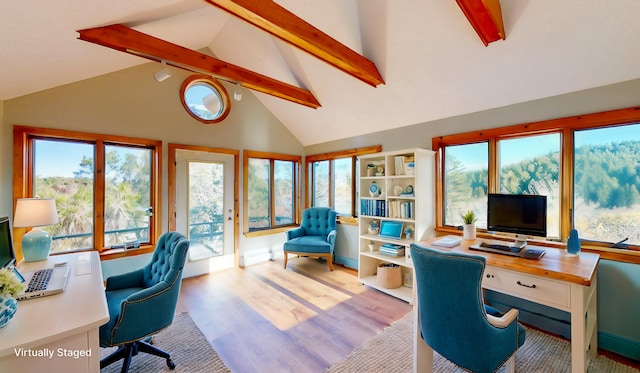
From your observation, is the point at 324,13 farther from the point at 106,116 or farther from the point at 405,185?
the point at 106,116

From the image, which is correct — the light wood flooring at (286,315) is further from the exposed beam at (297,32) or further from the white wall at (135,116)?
the exposed beam at (297,32)

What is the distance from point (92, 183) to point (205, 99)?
1.96 metres

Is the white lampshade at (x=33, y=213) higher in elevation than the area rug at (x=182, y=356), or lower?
higher

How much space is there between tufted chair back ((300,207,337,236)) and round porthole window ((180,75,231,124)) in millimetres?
2274

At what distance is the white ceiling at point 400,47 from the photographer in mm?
1792

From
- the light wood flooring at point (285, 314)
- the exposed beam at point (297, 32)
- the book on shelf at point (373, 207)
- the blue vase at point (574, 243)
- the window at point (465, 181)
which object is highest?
the exposed beam at point (297, 32)

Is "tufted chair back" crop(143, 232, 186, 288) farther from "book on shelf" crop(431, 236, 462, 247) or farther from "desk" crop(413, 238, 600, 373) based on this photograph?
"book on shelf" crop(431, 236, 462, 247)

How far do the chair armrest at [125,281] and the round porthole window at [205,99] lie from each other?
2476 mm

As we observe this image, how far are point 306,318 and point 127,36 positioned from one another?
330 centimetres

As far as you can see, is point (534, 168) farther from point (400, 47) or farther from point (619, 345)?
point (400, 47)

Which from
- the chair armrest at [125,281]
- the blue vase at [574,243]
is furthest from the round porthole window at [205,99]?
the blue vase at [574,243]

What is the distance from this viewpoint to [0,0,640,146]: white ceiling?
1.79 meters

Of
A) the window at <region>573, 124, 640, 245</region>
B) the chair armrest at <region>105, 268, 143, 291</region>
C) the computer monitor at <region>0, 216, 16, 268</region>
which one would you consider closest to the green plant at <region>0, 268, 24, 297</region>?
the computer monitor at <region>0, 216, 16, 268</region>

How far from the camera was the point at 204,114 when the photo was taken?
4020mm
